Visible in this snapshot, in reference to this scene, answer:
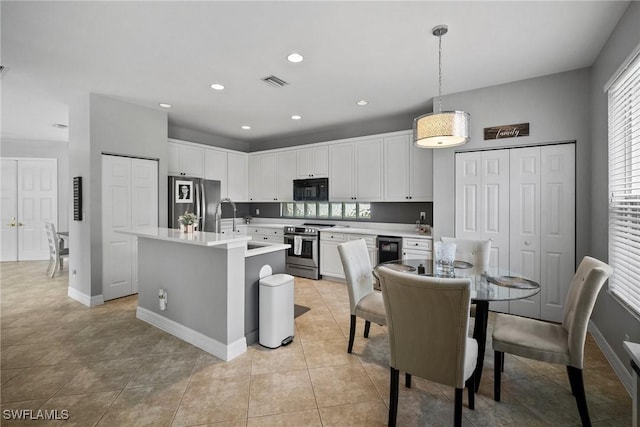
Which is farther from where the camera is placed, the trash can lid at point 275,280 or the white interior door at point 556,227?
the white interior door at point 556,227

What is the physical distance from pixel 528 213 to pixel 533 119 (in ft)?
3.52

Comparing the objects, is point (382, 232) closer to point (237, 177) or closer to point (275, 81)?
point (275, 81)

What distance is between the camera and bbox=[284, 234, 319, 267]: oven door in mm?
5074

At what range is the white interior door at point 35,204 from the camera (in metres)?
6.59

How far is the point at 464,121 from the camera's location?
7.36 ft

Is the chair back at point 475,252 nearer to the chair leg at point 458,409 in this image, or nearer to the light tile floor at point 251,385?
the light tile floor at point 251,385

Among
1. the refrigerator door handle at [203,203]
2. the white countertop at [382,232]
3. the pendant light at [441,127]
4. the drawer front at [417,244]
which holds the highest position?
the pendant light at [441,127]

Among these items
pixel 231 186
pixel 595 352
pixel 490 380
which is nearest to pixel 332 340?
pixel 490 380

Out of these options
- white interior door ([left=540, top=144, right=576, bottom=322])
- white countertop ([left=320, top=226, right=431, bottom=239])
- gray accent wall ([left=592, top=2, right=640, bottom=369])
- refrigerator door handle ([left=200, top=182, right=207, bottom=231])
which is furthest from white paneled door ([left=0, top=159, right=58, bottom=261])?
gray accent wall ([left=592, top=2, right=640, bottom=369])

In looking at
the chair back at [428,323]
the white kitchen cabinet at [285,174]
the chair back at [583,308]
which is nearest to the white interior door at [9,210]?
the white kitchen cabinet at [285,174]

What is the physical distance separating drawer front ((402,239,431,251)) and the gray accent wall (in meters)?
1.70

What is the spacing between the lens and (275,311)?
2.65 meters

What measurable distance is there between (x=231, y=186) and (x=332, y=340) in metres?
4.13

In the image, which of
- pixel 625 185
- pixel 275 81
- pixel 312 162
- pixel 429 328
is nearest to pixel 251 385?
pixel 429 328
